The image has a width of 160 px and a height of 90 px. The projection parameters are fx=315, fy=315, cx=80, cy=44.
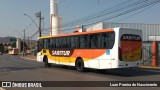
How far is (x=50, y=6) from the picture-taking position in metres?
66.2

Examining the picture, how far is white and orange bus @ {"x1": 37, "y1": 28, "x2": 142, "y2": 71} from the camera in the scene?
1895cm

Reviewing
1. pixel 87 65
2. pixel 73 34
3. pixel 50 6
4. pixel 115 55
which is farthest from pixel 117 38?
pixel 50 6

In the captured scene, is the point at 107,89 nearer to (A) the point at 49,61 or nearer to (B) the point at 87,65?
(B) the point at 87,65

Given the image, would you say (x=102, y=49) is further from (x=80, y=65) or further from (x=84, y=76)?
(x=80, y=65)

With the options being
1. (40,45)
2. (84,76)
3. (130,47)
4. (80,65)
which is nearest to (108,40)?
(130,47)

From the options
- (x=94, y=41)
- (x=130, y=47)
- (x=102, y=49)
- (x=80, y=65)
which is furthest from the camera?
(x=80, y=65)

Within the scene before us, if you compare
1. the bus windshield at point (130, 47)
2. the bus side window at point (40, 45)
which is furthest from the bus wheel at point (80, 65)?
the bus side window at point (40, 45)

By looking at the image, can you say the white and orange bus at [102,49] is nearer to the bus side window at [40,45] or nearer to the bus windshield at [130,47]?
the bus windshield at [130,47]

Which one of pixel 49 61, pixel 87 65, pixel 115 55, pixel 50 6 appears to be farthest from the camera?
pixel 50 6

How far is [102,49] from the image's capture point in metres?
20.0

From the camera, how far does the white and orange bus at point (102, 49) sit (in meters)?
19.0

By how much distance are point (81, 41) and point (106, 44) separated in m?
3.29

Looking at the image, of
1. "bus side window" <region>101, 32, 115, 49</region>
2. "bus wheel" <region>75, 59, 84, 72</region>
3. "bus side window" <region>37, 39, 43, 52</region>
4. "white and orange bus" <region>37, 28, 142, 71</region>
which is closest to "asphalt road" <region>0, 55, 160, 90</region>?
"bus wheel" <region>75, 59, 84, 72</region>

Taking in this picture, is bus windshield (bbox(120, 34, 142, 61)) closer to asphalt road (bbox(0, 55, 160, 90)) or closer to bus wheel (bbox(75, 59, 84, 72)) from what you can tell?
asphalt road (bbox(0, 55, 160, 90))
